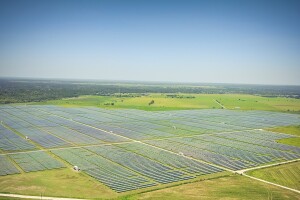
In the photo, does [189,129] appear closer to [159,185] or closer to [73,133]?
[73,133]

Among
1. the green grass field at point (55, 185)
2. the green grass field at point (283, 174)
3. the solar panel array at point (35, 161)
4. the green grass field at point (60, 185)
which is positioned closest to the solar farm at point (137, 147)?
the solar panel array at point (35, 161)

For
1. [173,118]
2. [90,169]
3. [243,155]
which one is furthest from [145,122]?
[90,169]

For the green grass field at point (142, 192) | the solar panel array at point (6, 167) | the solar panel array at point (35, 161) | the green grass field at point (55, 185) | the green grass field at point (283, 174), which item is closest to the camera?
the green grass field at point (142, 192)

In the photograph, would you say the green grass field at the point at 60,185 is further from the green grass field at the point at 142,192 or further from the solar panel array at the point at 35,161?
the solar panel array at the point at 35,161

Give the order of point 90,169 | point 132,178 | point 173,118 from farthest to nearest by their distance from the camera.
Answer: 1. point 173,118
2. point 90,169
3. point 132,178

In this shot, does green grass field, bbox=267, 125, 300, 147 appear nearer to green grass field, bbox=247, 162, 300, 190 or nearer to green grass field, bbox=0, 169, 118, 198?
green grass field, bbox=247, 162, 300, 190
